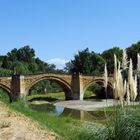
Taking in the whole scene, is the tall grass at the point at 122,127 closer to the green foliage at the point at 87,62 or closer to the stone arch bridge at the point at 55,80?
the stone arch bridge at the point at 55,80

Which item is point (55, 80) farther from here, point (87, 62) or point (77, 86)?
point (87, 62)

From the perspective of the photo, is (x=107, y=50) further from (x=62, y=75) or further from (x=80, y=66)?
(x=62, y=75)

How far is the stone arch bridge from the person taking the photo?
6166 cm

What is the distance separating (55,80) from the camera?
66500 millimetres

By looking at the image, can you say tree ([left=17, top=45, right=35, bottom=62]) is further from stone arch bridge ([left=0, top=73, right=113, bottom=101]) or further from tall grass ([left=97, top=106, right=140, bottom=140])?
tall grass ([left=97, top=106, right=140, bottom=140])

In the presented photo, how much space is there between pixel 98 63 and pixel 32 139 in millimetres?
77273

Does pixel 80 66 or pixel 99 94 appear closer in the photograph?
pixel 99 94

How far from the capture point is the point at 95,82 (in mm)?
71375

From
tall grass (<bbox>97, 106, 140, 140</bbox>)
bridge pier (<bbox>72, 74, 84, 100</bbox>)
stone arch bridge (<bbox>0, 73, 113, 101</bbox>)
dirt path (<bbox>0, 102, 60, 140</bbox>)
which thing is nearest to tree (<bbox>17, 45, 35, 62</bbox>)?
stone arch bridge (<bbox>0, 73, 113, 101</bbox>)

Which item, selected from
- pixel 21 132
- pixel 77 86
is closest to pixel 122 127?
pixel 21 132

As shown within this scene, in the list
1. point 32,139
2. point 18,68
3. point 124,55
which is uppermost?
point 18,68

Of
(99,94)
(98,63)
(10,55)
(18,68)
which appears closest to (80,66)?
(98,63)

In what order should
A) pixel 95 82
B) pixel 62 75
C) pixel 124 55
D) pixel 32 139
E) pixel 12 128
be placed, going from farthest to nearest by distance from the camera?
pixel 95 82 → pixel 62 75 → pixel 12 128 → pixel 32 139 → pixel 124 55

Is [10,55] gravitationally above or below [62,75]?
above
